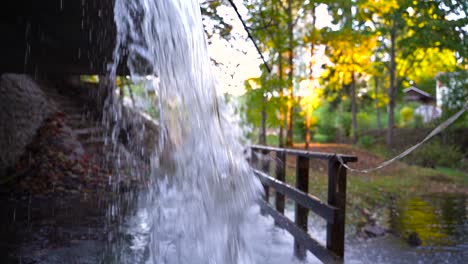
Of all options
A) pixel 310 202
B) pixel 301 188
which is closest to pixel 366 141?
pixel 301 188

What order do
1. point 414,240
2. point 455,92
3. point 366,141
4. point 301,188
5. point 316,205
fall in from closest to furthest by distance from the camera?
1. point 316,205
2. point 301,188
3. point 414,240
4. point 455,92
5. point 366,141

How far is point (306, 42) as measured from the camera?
16.5m

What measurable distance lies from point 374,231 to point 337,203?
343cm

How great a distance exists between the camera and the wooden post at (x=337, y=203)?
4.12 meters

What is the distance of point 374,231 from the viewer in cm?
722

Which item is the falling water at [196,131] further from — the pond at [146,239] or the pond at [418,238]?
the pond at [418,238]

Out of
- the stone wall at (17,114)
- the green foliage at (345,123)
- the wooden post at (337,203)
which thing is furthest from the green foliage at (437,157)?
the wooden post at (337,203)

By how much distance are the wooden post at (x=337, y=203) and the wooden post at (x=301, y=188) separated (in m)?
0.96

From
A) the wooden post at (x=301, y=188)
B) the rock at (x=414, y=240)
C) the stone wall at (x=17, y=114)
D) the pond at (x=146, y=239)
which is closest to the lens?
the pond at (x=146, y=239)

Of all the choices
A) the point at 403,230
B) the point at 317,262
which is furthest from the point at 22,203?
the point at 403,230

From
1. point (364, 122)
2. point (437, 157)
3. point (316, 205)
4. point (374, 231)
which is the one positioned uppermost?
point (364, 122)

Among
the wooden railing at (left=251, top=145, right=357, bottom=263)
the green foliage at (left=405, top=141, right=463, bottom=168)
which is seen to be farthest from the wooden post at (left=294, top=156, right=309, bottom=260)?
the green foliage at (left=405, top=141, right=463, bottom=168)

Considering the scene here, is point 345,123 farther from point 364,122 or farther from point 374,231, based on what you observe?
point 374,231

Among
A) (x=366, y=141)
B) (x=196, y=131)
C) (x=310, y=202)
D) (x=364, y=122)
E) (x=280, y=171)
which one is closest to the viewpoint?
(x=196, y=131)
